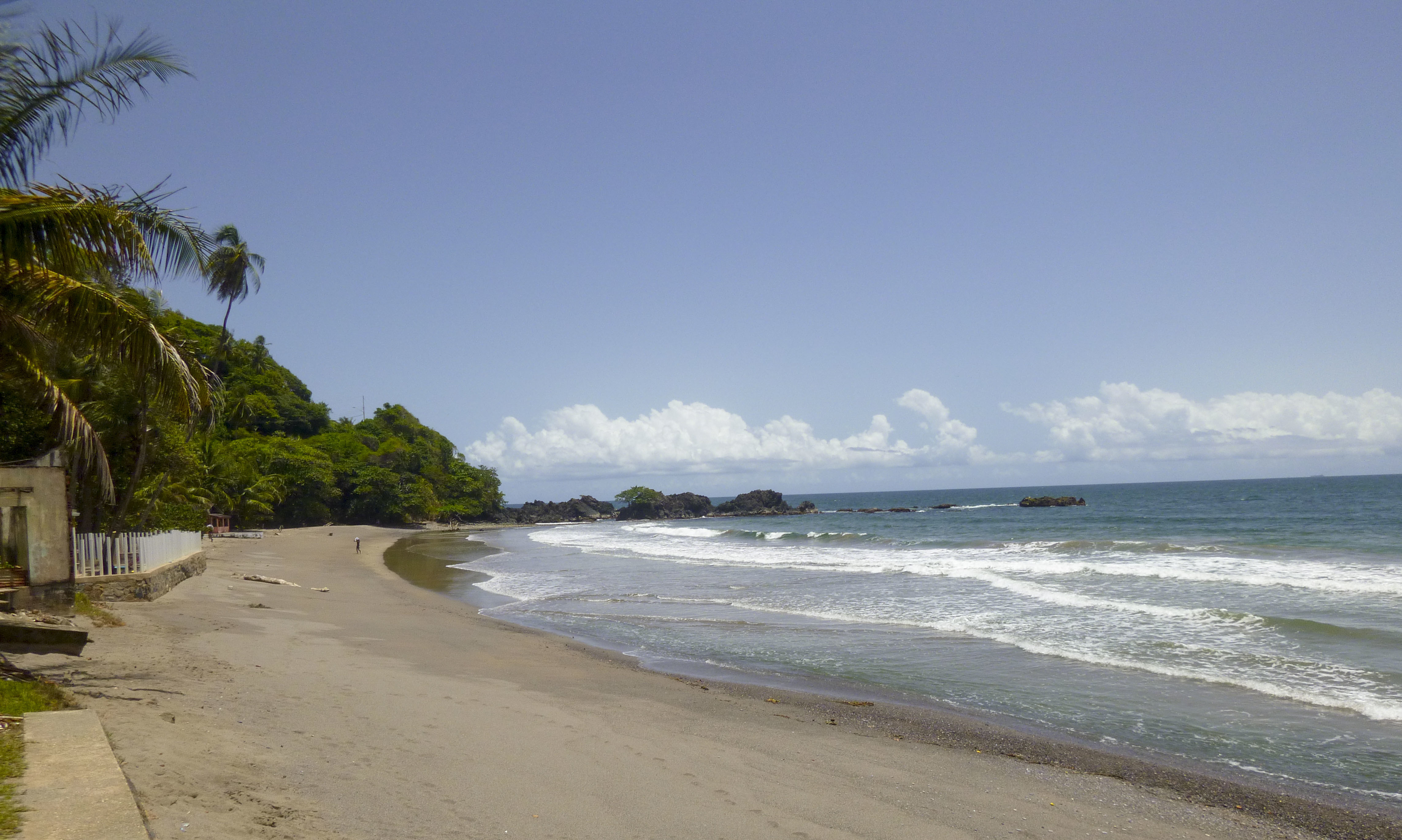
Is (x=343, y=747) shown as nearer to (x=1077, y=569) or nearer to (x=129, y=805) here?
(x=129, y=805)

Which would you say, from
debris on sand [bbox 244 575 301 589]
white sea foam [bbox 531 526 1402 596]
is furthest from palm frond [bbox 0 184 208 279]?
white sea foam [bbox 531 526 1402 596]


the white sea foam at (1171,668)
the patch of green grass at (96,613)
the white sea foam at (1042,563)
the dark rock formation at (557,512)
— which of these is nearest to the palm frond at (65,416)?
the patch of green grass at (96,613)

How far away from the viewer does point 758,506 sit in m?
101

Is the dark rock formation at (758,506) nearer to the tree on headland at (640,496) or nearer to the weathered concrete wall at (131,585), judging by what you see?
the tree on headland at (640,496)

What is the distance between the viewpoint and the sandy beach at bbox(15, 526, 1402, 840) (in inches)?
195

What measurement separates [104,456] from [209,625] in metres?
3.97

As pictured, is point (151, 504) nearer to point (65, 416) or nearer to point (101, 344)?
point (65, 416)

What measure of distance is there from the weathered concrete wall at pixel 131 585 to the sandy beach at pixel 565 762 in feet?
8.19

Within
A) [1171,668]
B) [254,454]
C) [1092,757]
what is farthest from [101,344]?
[254,454]

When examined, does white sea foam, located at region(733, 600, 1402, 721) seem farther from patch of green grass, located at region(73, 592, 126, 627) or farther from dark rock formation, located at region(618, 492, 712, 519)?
dark rock formation, located at region(618, 492, 712, 519)

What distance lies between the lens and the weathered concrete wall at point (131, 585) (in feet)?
40.7

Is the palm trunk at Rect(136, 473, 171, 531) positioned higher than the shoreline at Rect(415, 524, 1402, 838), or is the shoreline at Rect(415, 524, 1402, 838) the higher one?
the palm trunk at Rect(136, 473, 171, 531)

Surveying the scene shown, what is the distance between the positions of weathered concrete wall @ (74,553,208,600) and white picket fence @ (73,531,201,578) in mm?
143

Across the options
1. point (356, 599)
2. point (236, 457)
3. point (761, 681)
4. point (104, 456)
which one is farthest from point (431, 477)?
point (761, 681)
